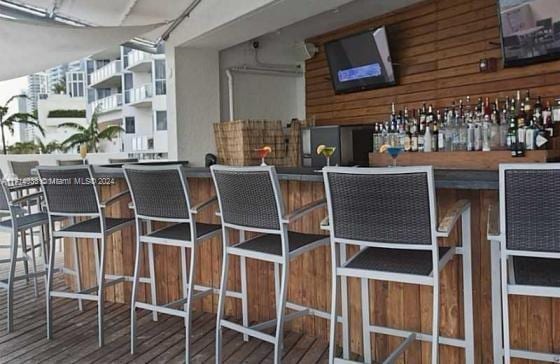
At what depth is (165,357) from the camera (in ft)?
9.52

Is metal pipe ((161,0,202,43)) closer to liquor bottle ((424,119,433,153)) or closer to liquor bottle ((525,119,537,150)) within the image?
liquor bottle ((424,119,433,153))

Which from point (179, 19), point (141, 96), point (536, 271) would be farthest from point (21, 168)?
point (141, 96)

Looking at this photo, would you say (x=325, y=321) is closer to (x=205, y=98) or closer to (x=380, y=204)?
Result: (x=380, y=204)

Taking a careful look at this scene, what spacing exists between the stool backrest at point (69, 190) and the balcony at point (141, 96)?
658 inches

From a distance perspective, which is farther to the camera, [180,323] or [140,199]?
[180,323]

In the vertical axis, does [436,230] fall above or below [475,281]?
above

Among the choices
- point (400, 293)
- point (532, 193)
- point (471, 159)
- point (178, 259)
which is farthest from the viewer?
point (471, 159)

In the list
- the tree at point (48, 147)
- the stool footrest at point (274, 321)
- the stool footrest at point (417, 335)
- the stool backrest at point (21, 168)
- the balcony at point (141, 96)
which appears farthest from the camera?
the balcony at point (141, 96)

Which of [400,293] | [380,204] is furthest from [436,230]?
[400,293]

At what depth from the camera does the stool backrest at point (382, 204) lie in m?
1.86

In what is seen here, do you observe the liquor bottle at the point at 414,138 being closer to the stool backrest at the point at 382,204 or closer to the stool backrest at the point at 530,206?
the stool backrest at the point at 382,204

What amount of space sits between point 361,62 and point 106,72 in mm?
20552

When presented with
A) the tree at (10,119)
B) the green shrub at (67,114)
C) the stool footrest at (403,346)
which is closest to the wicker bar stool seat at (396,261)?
the stool footrest at (403,346)

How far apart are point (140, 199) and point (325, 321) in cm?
134
